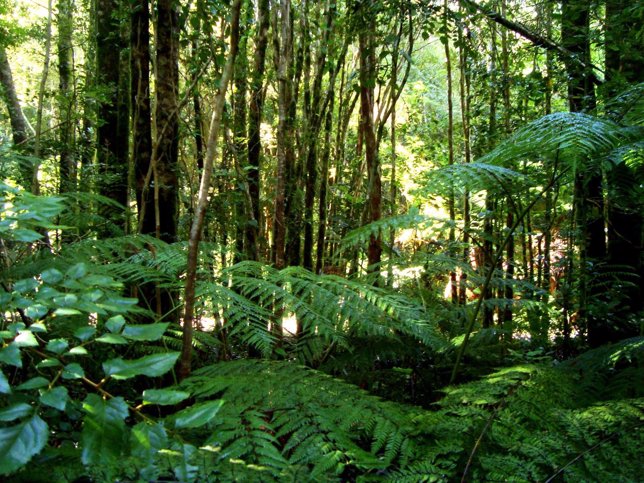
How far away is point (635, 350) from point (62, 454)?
2512 millimetres

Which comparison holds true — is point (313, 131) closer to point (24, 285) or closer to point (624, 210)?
point (624, 210)

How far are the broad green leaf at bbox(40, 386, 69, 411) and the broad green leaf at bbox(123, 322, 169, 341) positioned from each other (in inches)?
5.3

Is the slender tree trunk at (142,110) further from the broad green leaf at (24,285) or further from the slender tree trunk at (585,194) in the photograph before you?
the slender tree trunk at (585,194)

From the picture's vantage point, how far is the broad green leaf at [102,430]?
723mm

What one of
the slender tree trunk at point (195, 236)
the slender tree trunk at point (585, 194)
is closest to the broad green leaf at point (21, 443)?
the slender tree trunk at point (195, 236)

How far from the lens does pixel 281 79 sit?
3.37m

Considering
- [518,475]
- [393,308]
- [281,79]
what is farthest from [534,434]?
[281,79]

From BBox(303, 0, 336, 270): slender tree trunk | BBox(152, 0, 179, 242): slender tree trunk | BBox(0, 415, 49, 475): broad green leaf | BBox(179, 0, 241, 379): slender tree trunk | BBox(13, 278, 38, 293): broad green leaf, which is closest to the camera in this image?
BBox(0, 415, 49, 475): broad green leaf

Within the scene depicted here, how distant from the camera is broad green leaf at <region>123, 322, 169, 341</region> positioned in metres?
0.83

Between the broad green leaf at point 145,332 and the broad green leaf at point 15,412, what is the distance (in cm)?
18

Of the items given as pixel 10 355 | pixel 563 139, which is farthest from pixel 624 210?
pixel 10 355

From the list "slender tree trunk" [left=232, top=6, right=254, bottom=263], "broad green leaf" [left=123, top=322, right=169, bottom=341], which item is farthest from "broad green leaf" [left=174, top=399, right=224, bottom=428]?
"slender tree trunk" [left=232, top=6, right=254, bottom=263]

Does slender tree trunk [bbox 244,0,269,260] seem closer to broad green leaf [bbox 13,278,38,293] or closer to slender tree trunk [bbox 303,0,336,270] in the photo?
slender tree trunk [bbox 303,0,336,270]

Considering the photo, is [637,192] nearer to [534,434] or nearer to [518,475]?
[534,434]
